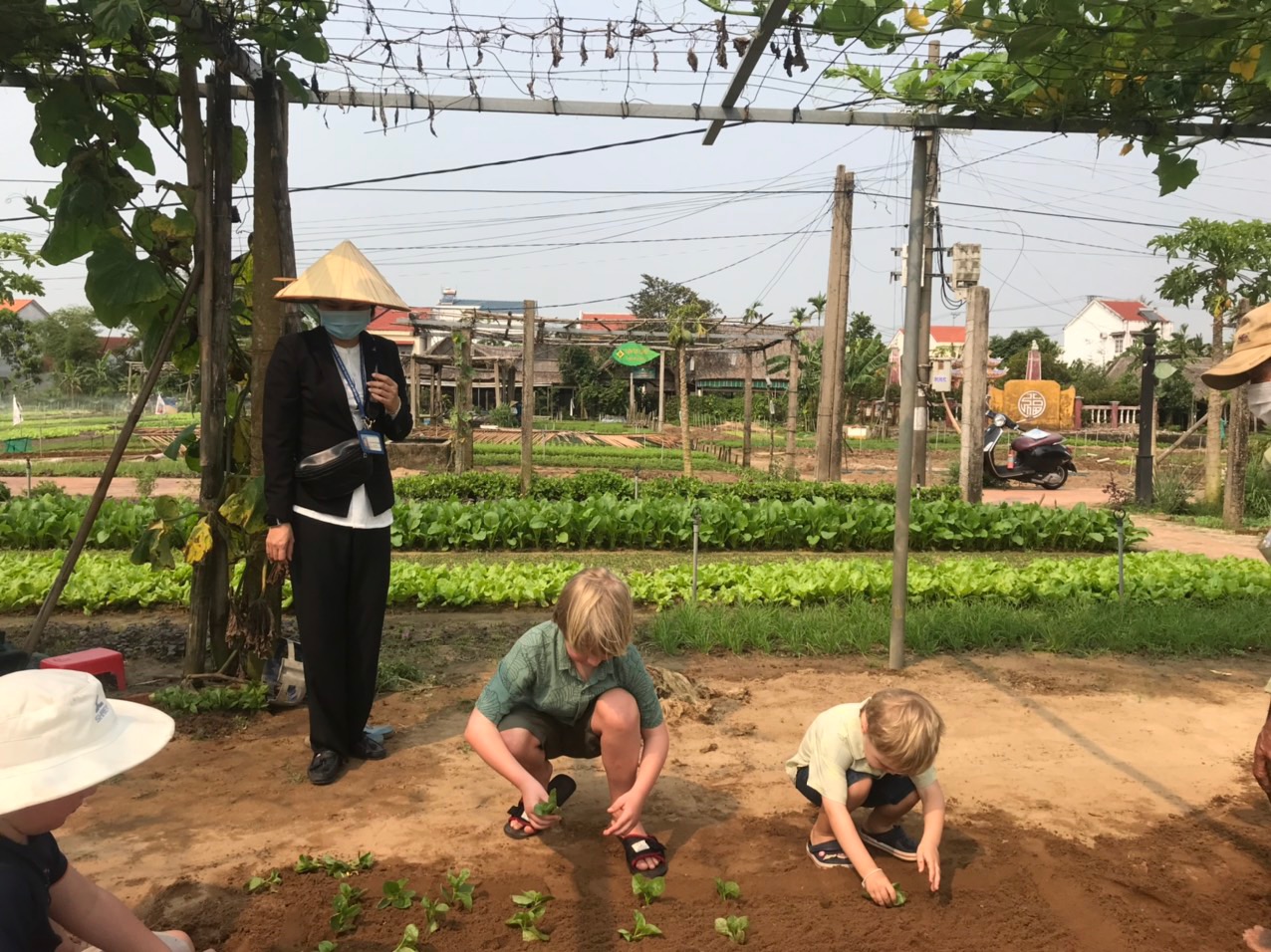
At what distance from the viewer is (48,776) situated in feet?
5.32

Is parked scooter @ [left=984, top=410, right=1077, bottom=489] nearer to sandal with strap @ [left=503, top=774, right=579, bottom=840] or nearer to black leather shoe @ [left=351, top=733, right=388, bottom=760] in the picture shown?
black leather shoe @ [left=351, top=733, right=388, bottom=760]

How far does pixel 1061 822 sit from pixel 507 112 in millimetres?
→ 4489

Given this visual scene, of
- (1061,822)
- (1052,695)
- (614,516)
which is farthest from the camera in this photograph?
(614,516)

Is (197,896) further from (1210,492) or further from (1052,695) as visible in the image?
(1210,492)

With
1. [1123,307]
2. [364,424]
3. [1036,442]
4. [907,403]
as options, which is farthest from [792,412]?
[1123,307]

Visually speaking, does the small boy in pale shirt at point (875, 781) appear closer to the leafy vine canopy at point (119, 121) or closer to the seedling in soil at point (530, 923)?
the seedling in soil at point (530, 923)

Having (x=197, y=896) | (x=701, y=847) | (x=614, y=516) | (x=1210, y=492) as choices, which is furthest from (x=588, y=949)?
(x=1210, y=492)

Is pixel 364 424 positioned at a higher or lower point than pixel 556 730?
higher

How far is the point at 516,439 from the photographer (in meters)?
27.7

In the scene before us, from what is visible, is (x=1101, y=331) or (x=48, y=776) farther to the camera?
(x=1101, y=331)

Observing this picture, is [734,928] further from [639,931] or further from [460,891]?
[460,891]

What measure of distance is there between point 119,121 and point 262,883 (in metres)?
3.41

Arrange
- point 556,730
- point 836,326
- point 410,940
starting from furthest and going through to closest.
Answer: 1. point 836,326
2. point 556,730
3. point 410,940

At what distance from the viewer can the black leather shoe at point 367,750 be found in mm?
3816
